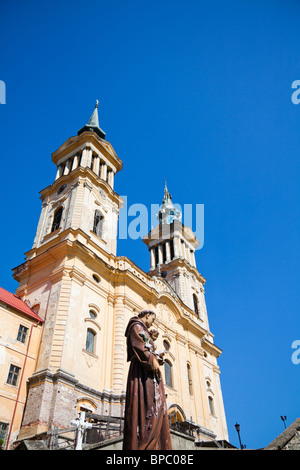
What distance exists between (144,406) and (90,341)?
1733 centimetres

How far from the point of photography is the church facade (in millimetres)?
19125

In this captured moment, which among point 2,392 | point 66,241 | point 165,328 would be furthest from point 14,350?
point 165,328

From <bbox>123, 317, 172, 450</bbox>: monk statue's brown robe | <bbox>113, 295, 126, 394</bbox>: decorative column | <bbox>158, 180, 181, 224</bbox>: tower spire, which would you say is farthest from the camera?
<bbox>158, 180, 181, 224</bbox>: tower spire

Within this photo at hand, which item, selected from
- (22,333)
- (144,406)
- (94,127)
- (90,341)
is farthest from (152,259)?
(144,406)

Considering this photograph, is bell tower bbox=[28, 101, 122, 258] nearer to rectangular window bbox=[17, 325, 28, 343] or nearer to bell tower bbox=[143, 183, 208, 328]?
rectangular window bbox=[17, 325, 28, 343]

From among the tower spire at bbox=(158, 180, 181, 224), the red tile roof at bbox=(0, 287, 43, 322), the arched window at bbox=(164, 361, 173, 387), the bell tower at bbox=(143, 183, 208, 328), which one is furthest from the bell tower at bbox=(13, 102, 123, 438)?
the tower spire at bbox=(158, 180, 181, 224)

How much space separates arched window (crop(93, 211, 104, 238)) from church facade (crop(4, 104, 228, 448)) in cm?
8

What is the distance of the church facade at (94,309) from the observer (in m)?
19.1

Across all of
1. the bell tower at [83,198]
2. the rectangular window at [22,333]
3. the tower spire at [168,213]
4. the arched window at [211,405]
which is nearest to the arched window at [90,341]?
the rectangular window at [22,333]

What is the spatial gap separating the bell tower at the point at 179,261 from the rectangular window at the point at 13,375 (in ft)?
67.7

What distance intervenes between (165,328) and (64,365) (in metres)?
11.8

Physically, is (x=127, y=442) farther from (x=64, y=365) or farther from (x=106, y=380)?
(x=106, y=380)

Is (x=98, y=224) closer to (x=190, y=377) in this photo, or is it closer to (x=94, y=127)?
(x=190, y=377)

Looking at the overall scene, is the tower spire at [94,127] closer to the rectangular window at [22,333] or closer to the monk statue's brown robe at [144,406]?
the rectangular window at [22,333]
